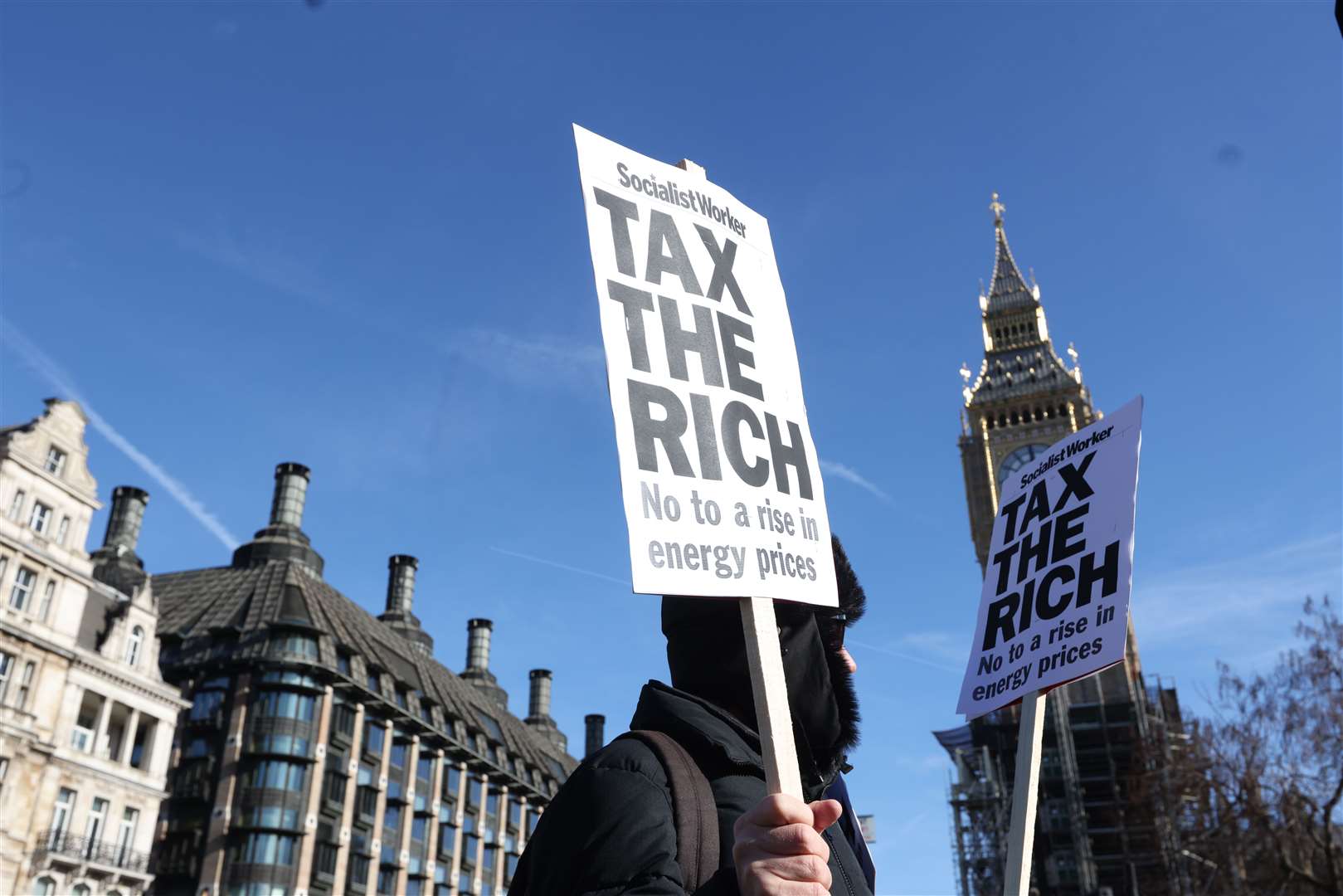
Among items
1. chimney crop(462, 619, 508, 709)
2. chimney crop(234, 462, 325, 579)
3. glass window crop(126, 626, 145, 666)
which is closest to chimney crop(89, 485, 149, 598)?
chimney crop(234, 462, 325, 579)

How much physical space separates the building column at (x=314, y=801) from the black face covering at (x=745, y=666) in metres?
45.4

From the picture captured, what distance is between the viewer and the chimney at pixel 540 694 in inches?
3893

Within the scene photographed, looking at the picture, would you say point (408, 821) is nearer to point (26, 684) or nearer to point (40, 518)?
point (26, 684)

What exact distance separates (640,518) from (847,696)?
1.13 meters

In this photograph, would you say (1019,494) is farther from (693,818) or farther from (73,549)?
(73,549)

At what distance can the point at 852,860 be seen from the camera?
324cm

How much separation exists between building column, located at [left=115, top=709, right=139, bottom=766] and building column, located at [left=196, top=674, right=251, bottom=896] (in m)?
6.06

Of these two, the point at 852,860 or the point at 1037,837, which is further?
the point at 1037,837

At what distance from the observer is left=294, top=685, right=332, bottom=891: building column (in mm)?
43469

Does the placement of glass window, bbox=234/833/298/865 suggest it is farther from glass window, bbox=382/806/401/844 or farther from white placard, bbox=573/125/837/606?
white placard, bbox=573/125/837/606

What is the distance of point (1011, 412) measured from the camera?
71.1 metres

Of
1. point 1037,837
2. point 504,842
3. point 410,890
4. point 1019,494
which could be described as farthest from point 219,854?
point 1019,494

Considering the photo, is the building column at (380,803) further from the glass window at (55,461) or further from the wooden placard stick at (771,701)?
the wooden placard stick at (771,701)

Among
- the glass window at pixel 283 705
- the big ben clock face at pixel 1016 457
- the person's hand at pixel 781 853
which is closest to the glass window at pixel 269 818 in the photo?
the glass window at pixel 283 705
